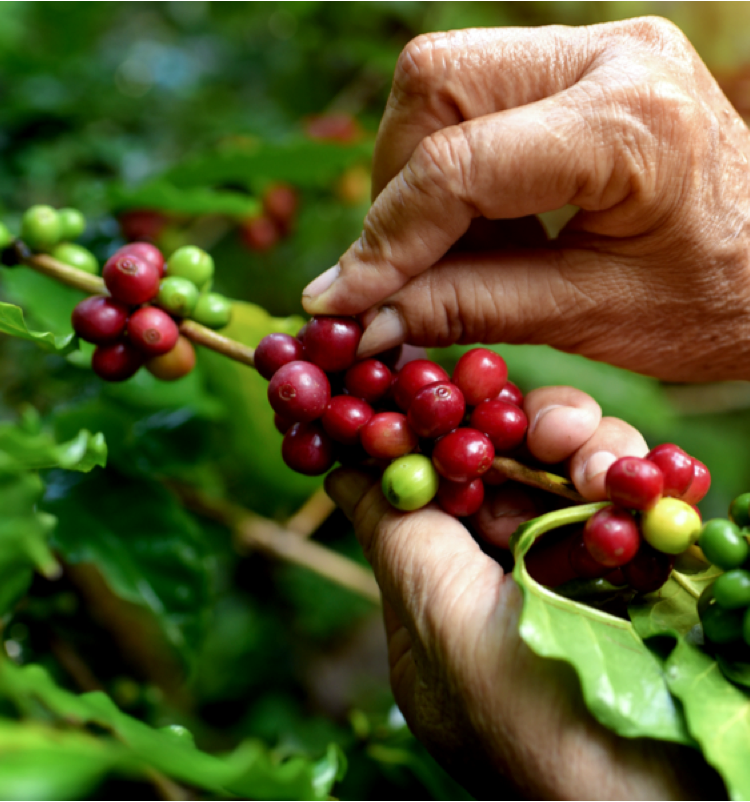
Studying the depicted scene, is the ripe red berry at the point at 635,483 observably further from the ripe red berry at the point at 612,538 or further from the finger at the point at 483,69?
the finger at the point at 483,69

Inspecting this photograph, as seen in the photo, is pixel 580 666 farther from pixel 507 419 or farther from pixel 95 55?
pixel 95 55

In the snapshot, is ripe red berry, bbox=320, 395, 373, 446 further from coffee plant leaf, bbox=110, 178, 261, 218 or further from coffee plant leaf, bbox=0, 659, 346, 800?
coffee plant leaf, bbox=110, 178, 261, 218

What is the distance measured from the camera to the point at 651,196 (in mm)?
1011

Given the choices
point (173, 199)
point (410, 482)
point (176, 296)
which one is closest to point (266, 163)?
point (173, 199)

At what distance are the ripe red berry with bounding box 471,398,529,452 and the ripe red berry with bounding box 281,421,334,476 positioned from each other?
9.0 inches

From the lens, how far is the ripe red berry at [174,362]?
1046 mm

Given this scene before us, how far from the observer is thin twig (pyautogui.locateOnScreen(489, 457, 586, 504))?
91 cm

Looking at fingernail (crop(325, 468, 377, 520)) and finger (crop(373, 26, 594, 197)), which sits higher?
finger (crop(373, 26, 594, 197))

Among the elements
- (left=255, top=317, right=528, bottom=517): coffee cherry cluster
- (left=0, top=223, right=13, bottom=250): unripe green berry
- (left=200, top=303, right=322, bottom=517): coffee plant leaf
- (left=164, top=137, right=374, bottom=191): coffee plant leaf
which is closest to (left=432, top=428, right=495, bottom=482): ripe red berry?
(left=255, top=317, right=528, bottom=517): coffee cherry cluster

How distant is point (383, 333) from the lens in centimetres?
102

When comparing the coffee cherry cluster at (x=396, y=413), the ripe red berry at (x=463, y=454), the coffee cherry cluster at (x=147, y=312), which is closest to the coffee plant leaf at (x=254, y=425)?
the coffee cherry cluster at (x=147, y=312)

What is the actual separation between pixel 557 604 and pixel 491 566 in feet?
0.40

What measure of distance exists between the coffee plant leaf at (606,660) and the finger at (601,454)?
6.3 inches

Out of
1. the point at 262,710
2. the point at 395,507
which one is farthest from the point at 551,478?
the point at 262,710
